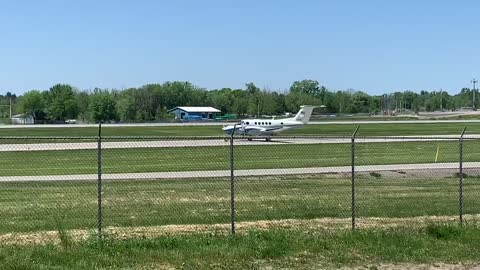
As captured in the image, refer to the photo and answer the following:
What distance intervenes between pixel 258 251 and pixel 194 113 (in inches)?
6414

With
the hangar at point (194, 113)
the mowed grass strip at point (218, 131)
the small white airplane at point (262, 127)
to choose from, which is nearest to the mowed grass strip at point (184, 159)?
the small white airplane at point (262, 127)

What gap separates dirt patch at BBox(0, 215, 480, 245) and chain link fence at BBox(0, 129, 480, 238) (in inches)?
1.8

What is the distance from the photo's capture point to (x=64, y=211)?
15.7m

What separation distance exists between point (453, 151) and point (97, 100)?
130m

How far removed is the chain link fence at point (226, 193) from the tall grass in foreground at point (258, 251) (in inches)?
49.0

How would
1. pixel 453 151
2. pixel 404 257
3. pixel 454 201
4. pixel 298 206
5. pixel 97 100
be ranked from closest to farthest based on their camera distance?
pixel 404 257 < pixel 298 206 < pixel 454 201 < pixel 453 151 < pixel 97 100

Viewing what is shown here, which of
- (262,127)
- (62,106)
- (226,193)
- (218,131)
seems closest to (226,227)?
(226,193)

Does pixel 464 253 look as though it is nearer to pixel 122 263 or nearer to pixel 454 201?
pixel 122 263

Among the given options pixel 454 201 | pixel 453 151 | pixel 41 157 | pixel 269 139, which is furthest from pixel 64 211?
pixel 269 139

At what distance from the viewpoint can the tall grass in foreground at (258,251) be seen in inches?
372

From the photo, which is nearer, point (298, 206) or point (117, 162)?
point (298, 206)

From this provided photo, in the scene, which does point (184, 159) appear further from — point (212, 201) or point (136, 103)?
point (136, 103)

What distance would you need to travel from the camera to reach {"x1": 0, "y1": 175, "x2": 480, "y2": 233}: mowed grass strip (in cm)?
1471

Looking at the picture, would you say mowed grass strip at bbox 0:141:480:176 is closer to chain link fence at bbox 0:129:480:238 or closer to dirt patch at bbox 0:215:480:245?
chain link fence at bbox 0:129:480:238
